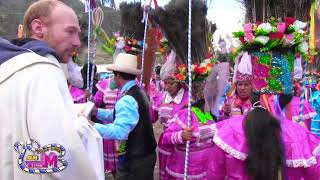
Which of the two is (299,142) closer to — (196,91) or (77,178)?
(196,91)

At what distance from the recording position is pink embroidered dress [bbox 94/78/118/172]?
231 inches

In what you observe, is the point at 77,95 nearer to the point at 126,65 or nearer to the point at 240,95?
the point at 126,65

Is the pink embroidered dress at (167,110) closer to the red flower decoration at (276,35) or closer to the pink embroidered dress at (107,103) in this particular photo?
the pink embroidered dress at (107,103)

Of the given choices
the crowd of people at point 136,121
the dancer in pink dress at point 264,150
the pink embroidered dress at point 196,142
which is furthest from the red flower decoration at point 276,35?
the pink embroidered dress at point 196,142

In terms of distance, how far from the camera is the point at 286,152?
2.76 m

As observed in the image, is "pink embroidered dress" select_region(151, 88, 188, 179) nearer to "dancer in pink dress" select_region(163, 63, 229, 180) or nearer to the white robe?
"dancer in pink dress" select_region(163, 63, 229, 180)

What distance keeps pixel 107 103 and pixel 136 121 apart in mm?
3063

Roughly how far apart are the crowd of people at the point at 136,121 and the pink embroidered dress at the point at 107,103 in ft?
0.08

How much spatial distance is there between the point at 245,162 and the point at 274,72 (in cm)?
106

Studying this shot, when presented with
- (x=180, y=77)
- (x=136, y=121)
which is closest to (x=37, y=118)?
(x=136, y=121)

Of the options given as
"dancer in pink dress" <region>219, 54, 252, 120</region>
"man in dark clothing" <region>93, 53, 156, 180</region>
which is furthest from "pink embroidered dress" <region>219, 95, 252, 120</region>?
"man in dark clothing" <region>93, 53, 156, 180</region>

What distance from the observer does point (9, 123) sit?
1.43 metres

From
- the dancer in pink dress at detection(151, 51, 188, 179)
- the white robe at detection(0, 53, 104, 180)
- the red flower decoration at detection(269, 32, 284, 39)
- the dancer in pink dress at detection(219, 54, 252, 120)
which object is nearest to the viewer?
the white robe at detection(0, 53, 104, 180)

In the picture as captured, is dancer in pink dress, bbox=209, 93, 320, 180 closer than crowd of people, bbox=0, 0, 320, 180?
No
